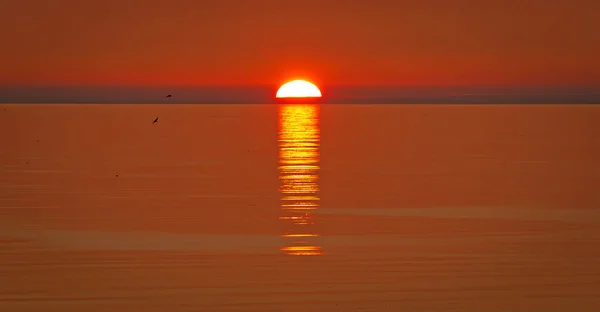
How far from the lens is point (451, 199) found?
116ft

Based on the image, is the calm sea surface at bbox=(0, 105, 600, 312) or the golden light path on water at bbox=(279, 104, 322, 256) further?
the golden light path on water at bbox=(279, 104, 322, 256)

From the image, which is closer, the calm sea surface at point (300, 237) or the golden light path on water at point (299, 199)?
the calm sea surface at point (300, 237)

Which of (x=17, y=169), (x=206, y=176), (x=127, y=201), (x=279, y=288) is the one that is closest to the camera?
(x=279, y=288)

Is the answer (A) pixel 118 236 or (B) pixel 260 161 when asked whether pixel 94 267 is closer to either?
(A) pixel 118 236

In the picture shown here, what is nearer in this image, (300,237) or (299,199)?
(300,237)

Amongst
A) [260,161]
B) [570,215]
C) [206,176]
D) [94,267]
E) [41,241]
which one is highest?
[260,161]

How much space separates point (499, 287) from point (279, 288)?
14.7 ft

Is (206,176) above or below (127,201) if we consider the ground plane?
above

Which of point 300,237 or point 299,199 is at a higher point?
point 299,199

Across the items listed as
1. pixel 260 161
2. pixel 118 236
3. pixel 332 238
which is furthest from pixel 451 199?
pixel 260 161

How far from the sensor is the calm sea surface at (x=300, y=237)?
1936 cm

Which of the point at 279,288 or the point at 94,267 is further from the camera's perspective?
the point at 94,267

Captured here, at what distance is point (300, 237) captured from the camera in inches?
1049

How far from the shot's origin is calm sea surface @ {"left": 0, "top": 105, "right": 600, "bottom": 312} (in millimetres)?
19359
